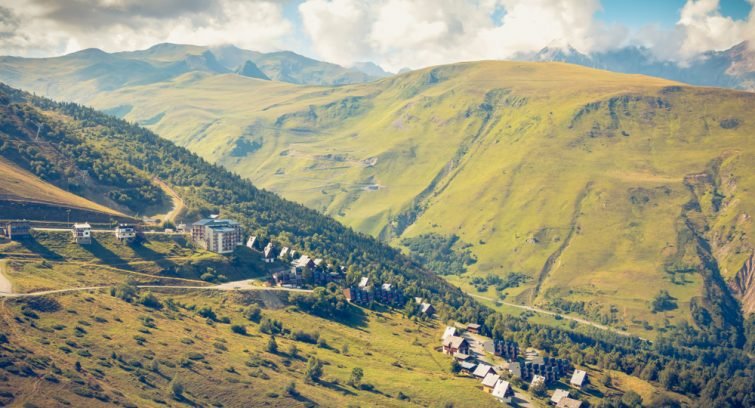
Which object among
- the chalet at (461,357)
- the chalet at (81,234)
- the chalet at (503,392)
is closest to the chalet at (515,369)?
the chalet at (503,392)

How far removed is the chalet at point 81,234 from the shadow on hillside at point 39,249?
360 inches

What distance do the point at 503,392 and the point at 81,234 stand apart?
378 feet

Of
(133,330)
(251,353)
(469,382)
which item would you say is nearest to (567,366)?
(469,382)

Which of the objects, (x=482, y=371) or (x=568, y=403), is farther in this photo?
(x=482, y=371)

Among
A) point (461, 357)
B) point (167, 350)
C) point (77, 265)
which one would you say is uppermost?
point (461, 357)

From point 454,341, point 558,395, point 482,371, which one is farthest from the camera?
point 454,341

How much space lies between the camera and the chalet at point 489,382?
6777 inches

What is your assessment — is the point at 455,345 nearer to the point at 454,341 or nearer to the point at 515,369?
the point at 454,341

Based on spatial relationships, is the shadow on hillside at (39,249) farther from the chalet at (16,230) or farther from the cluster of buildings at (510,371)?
the cluster of buildings at (510,371)

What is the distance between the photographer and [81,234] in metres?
195

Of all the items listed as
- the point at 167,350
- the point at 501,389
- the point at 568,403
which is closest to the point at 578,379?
the point at 568,403

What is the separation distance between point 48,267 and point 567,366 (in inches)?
5271

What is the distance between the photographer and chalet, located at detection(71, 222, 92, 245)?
194 meters

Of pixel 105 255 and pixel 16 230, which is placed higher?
pixel 16 230
